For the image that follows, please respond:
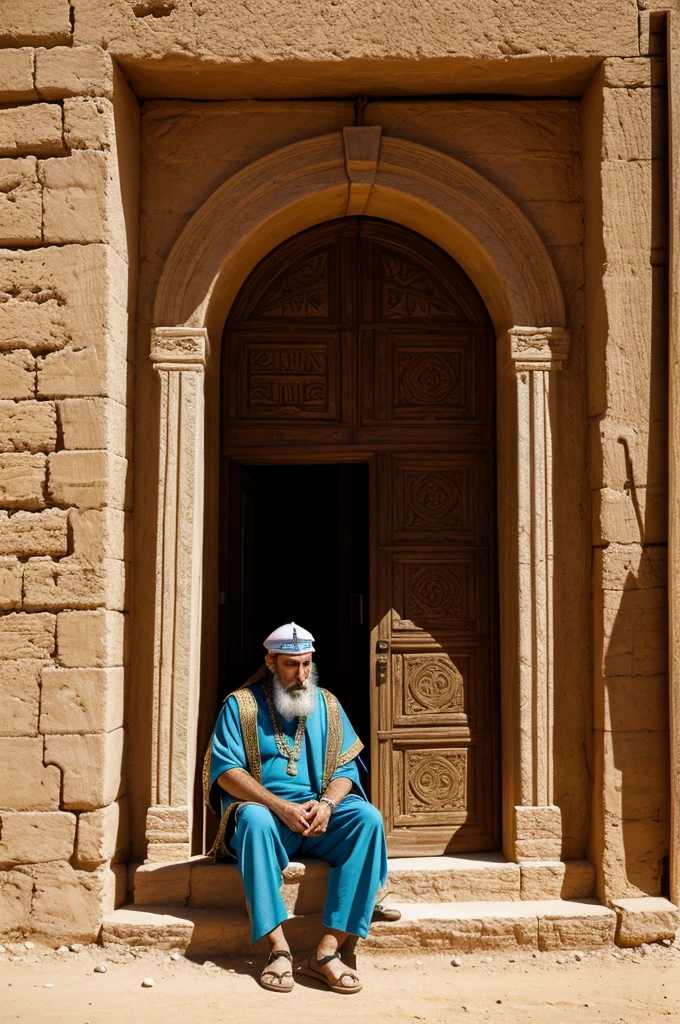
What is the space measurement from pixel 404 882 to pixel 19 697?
2.06 m

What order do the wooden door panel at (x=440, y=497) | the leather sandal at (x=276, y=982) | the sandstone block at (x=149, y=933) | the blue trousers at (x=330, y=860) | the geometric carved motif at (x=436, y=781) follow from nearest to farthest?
the leather sandal at (x=276, y=982) → the blue trousers at (x=330, y=860) → the sandstone block at (x=149, y=933) → the geometric carved motif at (x=436, y=781) → the wooden door panel at (x=440, y=497)

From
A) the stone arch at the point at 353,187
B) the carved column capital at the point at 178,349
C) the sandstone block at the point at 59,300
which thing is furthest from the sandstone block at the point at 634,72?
the sandstone block at the point at 59,300

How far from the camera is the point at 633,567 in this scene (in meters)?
4.53

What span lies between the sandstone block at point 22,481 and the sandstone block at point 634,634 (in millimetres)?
2755

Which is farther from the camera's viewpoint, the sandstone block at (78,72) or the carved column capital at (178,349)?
the carved column capital at (178,349)

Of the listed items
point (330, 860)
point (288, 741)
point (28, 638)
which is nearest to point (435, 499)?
point (288, 741)

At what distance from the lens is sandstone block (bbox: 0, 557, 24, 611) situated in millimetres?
4457

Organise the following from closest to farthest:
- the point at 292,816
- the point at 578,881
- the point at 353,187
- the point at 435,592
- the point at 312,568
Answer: the point at 292,816
the point at 578,881
the point at 353,187
the point at 435,592
the point at 312,568

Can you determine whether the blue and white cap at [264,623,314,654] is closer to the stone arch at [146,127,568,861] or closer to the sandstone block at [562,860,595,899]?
the stone arch at [146,127,568,861]

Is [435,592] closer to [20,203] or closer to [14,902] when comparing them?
[14,902]

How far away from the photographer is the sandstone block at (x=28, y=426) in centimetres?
451

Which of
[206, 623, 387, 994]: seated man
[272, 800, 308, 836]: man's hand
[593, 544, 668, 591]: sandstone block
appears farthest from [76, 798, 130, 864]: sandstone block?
[593, 544, 668, 591]: sandstone block

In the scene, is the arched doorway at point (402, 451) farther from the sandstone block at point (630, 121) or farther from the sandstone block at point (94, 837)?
the sandstone block at point (94, 837)

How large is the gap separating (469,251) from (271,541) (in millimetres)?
3876
